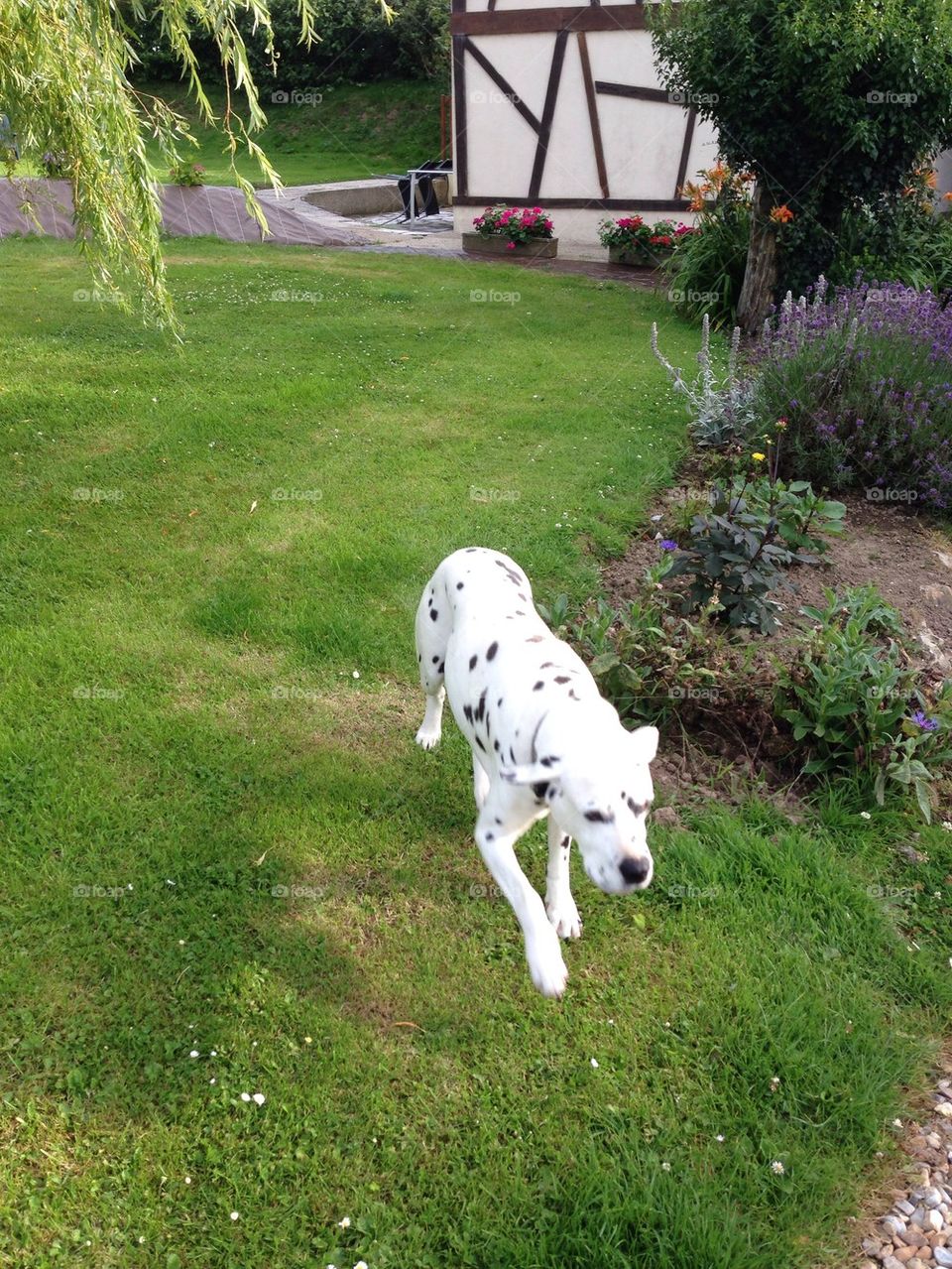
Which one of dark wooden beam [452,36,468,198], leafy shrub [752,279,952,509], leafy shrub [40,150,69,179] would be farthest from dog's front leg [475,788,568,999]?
dark wooden beam [452,36,468,198]

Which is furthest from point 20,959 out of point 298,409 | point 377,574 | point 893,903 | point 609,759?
point 298,409

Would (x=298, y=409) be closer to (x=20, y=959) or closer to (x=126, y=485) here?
(x=126, y=485)

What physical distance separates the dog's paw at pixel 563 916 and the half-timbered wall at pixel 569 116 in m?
16.7

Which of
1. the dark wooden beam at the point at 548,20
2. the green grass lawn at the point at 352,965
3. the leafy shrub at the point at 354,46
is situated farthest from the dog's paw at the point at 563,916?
the leafy shrub at the point at 354,46

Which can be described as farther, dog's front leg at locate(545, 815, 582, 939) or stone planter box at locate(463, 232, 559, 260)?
stone planter box at locate(463, 232, 559, 260)

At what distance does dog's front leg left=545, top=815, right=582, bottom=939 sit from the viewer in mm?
3350

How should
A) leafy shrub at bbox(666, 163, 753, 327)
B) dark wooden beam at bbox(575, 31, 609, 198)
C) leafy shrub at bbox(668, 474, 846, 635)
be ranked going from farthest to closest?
Result: dark wooden beam at bbox(575, 31, 609, 198)
leafy shrub at bbox(666, 163, 753, 327)
leafy shrub at bbox(668, 474, 846, 635)

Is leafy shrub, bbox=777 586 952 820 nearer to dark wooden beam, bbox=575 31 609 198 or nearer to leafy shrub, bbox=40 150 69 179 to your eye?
leafy shrub, bbox=40 150 69 179

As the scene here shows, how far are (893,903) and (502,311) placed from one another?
37.3ft

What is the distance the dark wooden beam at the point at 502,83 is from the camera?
1797 centimetres

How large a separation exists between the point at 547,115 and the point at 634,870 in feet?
63.3

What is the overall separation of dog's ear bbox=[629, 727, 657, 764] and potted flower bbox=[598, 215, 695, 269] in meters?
16.1

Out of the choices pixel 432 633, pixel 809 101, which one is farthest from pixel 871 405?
pixel 809 101

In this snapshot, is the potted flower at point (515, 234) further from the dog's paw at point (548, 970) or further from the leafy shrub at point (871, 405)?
the dog's paw at point (548, 970)
